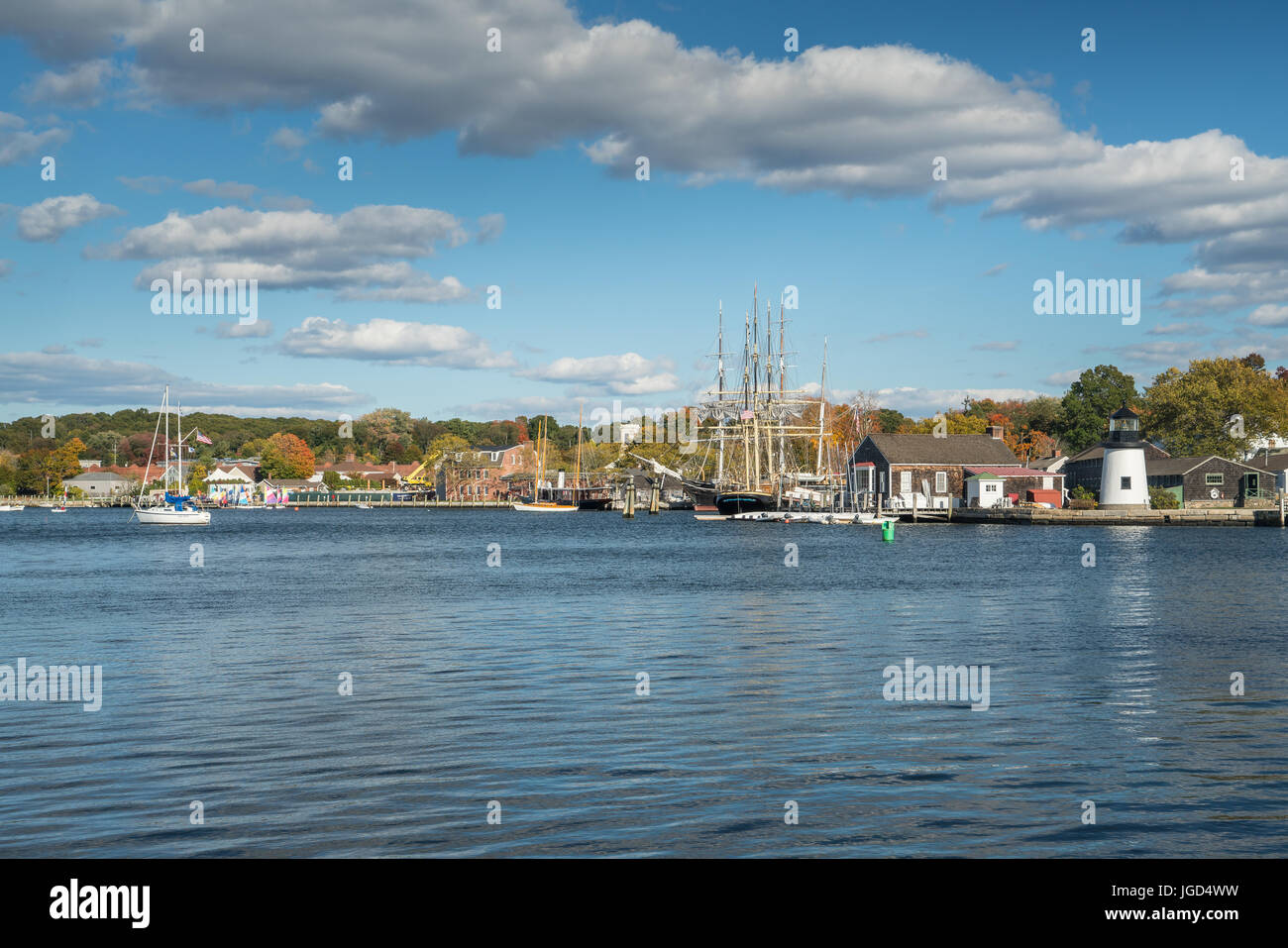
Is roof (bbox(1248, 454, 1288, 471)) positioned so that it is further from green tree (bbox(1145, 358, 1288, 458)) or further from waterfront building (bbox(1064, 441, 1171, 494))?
waterfront building (bbox(1064, 441, 1171, 494))

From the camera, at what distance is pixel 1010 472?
13512 centimetres

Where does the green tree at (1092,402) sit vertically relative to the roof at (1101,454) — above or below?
above

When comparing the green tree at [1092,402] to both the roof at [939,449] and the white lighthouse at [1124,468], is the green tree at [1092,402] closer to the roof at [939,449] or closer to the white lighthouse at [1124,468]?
the roof at [939,449]

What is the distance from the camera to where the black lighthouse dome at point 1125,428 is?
113062mm

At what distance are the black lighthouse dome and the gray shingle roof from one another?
79.4 ft

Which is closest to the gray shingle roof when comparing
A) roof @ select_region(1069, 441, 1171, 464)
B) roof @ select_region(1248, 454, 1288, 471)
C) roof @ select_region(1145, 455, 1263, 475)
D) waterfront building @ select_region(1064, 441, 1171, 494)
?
waterfront building @ select_region(1064, 441, 1171, 494)

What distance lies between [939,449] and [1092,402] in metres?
56.2

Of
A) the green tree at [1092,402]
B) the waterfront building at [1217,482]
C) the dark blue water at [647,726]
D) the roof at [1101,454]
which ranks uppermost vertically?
the green tree at [1092,402]

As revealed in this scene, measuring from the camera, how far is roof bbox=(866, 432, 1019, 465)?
447 feet

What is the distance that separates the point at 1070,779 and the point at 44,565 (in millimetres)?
68171

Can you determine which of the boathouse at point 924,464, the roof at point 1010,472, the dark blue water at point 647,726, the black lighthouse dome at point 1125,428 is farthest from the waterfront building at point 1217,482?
the dark blue water at point 647,726
